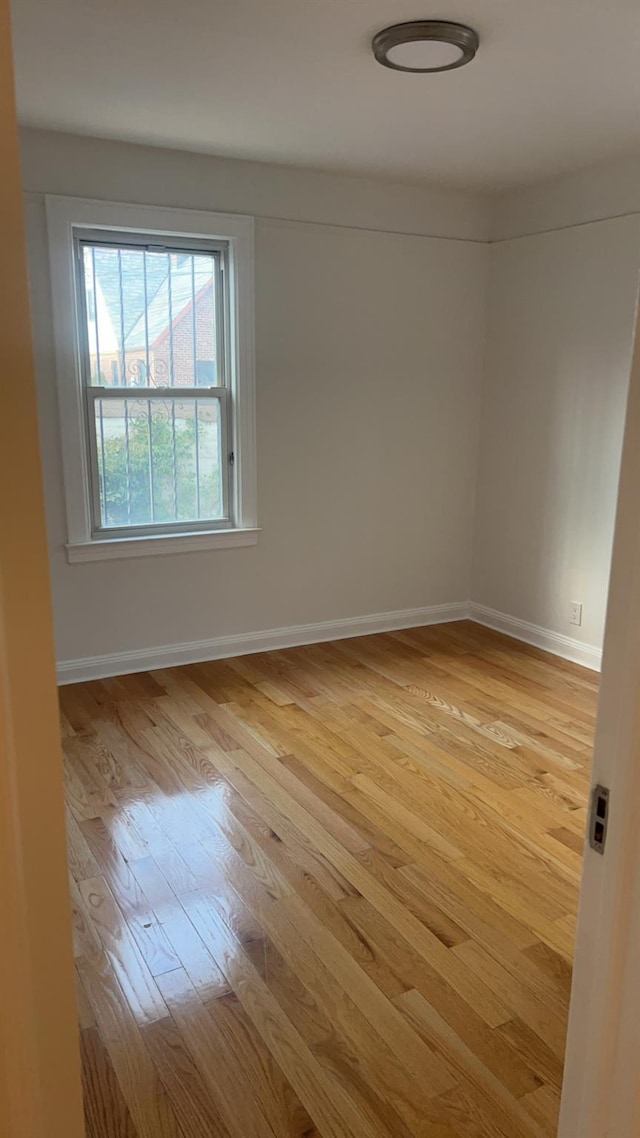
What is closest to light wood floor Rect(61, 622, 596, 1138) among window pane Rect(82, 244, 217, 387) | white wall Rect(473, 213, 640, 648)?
white wall Rect(473, 213, 640, 648)

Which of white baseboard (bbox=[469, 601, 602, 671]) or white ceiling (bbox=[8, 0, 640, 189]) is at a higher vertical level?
white ceiling (bbox=[8, 0, 640, 189])

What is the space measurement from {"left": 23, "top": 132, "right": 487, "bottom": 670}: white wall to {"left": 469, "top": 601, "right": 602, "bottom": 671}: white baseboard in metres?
0.29

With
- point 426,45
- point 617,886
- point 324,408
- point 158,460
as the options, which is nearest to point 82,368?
point 158,460

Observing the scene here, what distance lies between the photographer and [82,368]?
3.61 metres

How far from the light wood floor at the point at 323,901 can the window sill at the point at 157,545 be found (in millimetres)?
630

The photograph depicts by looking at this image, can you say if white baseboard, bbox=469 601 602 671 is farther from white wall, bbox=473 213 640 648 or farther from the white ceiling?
the white ceiling

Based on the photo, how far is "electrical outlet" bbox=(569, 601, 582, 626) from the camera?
13.8 ft

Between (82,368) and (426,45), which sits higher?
(426,45)

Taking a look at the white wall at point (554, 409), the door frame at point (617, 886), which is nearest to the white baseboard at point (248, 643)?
the white wall at point (554, 409)

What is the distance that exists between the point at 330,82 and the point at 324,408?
171 centimetres

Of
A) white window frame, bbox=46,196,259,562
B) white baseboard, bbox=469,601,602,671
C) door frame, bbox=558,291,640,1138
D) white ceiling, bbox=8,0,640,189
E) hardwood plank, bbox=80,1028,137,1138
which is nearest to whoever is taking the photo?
door frame, bbox=558,291,640,1138

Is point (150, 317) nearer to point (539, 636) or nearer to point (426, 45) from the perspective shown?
point (426, 45)

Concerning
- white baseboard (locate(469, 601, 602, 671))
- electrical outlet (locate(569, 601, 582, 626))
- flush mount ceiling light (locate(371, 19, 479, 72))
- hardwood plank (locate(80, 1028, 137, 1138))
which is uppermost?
flush mount ceiling light (locate(371, 19, 479, 72))

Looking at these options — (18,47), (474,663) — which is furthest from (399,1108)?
(18,47)
